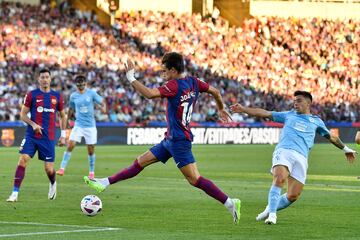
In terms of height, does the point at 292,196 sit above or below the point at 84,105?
above

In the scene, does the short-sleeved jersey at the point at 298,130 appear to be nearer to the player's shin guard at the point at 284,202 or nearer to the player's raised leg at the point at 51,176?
the player's shin guard at the point at 284,202

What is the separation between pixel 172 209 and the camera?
17.6 m

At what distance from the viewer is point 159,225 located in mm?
14953

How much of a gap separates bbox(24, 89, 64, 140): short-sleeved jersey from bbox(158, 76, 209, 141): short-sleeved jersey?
4.27 m

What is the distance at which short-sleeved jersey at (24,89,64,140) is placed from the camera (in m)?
18.8

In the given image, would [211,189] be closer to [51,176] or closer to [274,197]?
[274,197]

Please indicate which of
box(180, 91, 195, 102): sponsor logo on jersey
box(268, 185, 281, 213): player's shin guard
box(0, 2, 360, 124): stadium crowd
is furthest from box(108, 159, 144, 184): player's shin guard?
box(0, 2, 360, 124): stadium crowd

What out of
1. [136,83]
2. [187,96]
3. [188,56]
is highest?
[136,83]

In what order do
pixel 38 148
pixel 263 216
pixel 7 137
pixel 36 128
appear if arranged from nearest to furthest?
pixel 263 216 → pixel 36 128 → pixel 38 148 → pixel 7 137

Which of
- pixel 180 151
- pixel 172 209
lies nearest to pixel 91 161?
pixel 172 209

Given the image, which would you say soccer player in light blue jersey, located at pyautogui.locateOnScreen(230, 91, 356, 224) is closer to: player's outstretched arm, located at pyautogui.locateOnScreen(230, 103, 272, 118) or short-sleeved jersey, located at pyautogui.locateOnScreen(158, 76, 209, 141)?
player's outstretched arm, located at pyautogui.locateOnScreen(230, 103, 272, 118)

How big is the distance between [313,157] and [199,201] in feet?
70.5

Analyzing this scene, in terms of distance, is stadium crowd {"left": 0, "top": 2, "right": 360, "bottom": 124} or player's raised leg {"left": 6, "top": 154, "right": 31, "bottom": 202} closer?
player's raised leg {"left": 6, "top": 154, "right": 31, "bottom": 202}

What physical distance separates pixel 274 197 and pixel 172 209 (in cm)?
287
